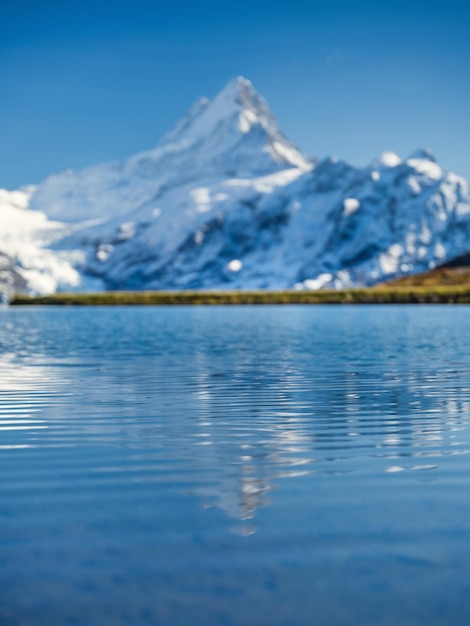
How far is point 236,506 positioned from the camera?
44.1ft

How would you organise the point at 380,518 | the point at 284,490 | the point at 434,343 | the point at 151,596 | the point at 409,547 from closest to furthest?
the point at 151,596, the point at 409,547, the point at 380,518, the point at 284,490, the point at 434,343

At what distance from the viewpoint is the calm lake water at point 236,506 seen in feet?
31.2

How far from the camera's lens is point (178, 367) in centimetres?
4103

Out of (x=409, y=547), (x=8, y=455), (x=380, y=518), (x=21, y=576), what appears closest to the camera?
(x=21, y=576)

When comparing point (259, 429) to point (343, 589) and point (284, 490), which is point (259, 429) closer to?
point (284, 490)

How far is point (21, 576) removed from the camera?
10289 mm

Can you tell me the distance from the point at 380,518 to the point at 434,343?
46.8 metres

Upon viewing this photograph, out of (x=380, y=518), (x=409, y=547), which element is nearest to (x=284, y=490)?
(x=380, y=518)

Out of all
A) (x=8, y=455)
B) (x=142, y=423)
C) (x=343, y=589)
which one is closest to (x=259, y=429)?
(x=142, y=423)

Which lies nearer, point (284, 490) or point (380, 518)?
point (380, 518)

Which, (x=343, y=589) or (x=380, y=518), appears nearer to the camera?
(x=343, y=589)

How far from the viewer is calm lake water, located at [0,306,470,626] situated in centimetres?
952

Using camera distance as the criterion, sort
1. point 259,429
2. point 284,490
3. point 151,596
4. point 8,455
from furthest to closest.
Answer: point 259,429
point 8,455
point 284,490
point 151,596

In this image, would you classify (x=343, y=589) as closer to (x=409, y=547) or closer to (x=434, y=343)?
(x=409, y=547)
